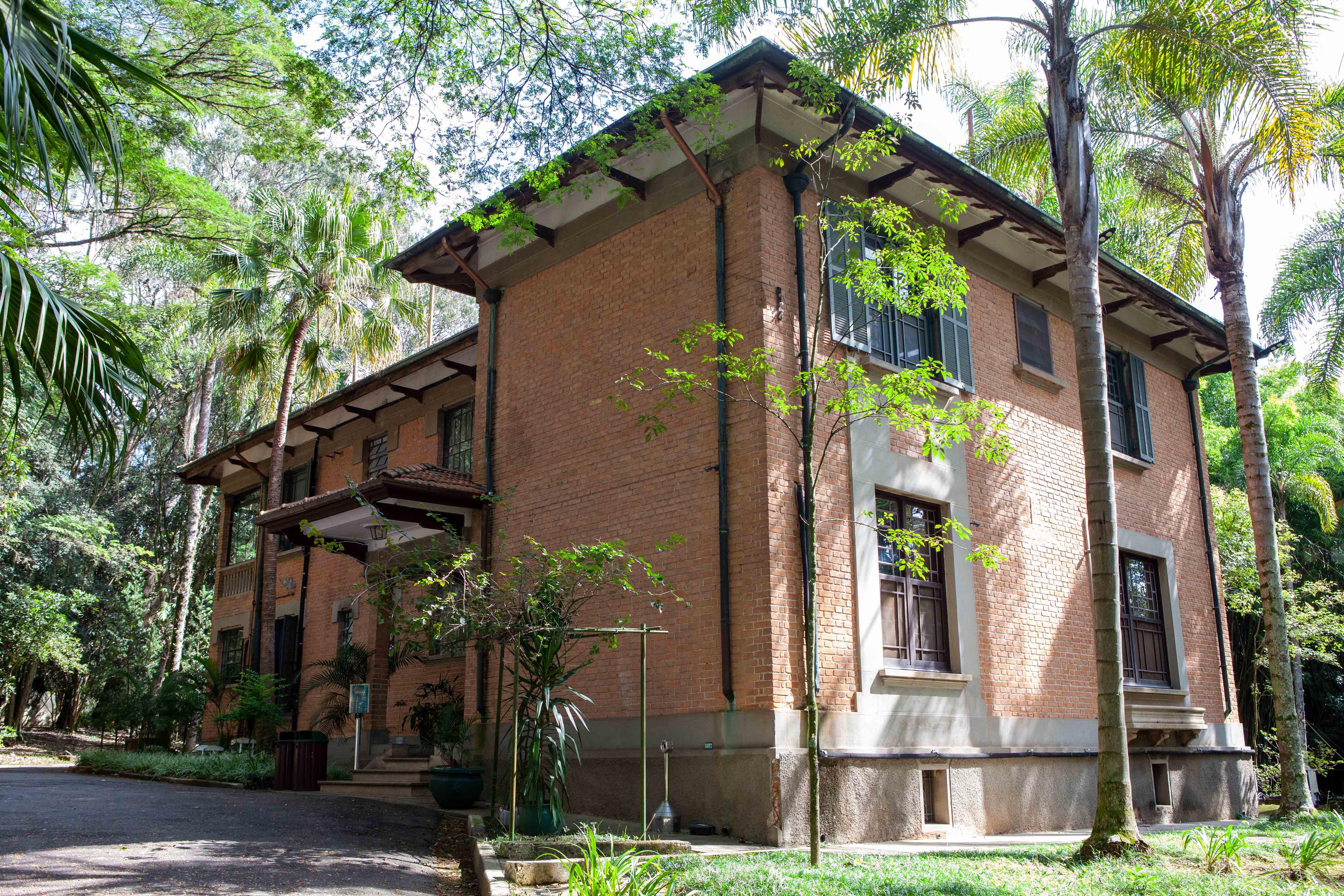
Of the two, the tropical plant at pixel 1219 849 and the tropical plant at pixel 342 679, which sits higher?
the tropical plant at pixel 342 679

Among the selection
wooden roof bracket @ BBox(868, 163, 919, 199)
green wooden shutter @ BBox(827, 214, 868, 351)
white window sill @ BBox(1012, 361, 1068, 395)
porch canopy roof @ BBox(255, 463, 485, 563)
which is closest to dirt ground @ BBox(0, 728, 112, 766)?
porch canopy roof @ BBox(255, 463, 485, 563)

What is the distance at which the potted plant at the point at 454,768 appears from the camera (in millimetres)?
11555

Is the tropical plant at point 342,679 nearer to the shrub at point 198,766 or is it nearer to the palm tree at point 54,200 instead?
the shrub at point 198,766

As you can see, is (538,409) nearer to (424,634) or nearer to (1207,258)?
(424,634)

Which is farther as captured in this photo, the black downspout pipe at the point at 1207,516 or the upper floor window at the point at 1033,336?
the black downspout pipe at the point at 1207,516

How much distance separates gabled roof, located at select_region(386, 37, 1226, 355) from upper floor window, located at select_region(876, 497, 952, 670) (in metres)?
3.61

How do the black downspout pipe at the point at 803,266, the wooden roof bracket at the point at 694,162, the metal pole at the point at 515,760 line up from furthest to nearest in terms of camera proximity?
the wooden roof bracket at the point at 694,162, the black downspout pipe at the point at 803,266, the metal pole at the point at 515,760

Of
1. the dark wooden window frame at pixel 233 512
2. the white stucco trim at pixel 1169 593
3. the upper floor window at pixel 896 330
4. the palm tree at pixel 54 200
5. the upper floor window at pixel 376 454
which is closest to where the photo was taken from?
the palm tree at pixel 54 200

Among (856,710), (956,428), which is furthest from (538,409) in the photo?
(956,428)

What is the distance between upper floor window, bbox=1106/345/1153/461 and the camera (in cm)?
1490

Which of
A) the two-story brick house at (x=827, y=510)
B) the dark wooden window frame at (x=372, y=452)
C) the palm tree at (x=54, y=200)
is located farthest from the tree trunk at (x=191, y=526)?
the palm tree at (x=54, y=200)

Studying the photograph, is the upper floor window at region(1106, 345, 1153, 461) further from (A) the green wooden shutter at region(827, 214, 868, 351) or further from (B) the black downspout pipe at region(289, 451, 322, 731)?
(B) the black downspout pipe at region(289, 451, 322, 731)

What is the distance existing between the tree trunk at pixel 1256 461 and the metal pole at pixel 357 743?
1168 centimetres

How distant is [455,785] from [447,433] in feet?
21.3
